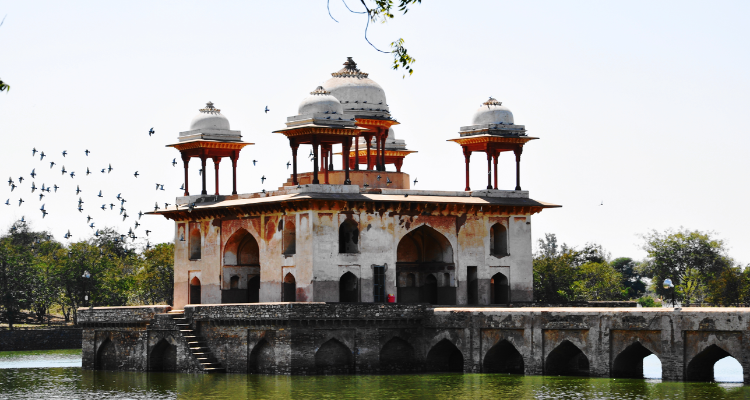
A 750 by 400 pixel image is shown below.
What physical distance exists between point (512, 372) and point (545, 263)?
101ft

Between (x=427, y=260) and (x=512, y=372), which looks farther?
(x=427, y=260)

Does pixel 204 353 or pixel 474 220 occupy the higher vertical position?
pixel 474 220

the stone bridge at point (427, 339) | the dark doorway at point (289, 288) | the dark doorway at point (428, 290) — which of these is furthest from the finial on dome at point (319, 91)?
the stone bridge at point (427, 339)

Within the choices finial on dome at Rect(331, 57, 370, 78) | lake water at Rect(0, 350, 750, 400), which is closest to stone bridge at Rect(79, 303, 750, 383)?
lake water at Rect(0, 350, 750, 400)

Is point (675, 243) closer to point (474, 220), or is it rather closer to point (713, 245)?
point (713, 245)

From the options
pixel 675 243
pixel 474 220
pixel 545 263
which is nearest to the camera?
pixel 474 220

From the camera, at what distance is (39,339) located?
5888cm

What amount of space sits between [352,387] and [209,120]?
15.3 m

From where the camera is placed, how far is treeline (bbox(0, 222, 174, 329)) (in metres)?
64.9

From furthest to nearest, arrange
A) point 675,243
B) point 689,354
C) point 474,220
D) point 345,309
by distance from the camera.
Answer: point 675,243, point 474,220, point 345,309, point 689,354

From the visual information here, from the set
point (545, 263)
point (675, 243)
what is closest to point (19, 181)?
point (545, 263)

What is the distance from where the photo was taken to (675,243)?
232ft

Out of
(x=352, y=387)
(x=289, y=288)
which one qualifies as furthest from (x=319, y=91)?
(x=352, y=387)

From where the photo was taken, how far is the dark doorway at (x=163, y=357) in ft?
133
